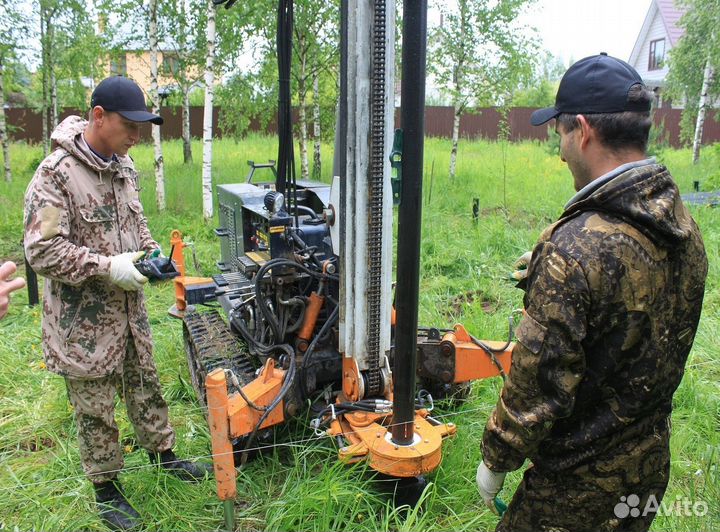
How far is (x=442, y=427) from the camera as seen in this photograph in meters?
3.14

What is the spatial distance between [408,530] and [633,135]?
6.68ft

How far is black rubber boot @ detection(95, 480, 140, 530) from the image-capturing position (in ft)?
10.0

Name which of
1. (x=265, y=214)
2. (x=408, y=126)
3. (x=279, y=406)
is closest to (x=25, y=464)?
(x=279, y=406)

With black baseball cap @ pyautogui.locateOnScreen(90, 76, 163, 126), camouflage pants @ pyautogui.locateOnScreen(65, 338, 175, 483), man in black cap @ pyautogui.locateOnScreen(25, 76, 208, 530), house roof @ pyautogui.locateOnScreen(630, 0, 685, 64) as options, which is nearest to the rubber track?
camouflage pants @ pyautogui.locateOnScreen(65, 338, 175, 483)

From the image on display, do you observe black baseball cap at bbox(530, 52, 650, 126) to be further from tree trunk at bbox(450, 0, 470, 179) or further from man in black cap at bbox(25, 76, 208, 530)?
tree trunk at bbox(450, 0, 470, 179)

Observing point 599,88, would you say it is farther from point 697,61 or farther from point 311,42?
point 697,61

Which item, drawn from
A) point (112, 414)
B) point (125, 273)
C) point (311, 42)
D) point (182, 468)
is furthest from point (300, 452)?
point (311, 42)

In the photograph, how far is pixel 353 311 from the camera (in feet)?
10.1

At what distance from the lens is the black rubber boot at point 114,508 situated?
306cm

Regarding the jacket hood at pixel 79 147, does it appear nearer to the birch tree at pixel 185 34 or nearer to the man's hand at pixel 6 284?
the man's hand at pixel 6 284

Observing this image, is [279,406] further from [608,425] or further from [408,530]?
[608,425]

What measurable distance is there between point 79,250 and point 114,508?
135 cm

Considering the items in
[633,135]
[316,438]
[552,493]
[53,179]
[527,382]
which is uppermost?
[633,135]

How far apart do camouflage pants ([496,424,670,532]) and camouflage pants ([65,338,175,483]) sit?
2.20 meters
